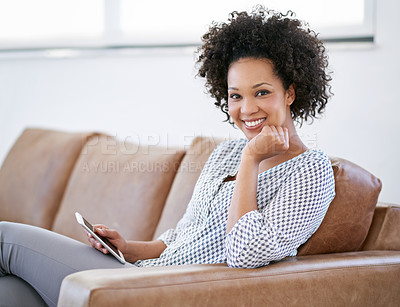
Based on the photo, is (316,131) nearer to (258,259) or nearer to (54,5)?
(258,259)

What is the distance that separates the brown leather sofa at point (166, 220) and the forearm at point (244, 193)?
146mm

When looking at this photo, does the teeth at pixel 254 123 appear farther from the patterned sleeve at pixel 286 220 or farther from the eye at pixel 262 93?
the patterned sleeve at pixel 286 220

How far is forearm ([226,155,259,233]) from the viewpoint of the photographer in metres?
1.45

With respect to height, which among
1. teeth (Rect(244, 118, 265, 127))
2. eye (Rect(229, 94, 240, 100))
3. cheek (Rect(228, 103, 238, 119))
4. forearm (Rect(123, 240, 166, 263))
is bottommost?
forearm (Rect(123, 240, 166, 263))

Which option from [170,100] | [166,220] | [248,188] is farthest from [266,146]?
[170,100]

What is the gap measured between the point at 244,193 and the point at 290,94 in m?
0.40

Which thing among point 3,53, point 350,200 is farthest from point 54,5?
point 350,200

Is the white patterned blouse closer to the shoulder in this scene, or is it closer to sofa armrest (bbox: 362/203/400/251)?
the shoulder

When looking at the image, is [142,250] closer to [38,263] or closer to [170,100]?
[38,263]

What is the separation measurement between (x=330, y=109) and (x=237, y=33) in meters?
0.69

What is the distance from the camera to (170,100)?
2820 millimetres

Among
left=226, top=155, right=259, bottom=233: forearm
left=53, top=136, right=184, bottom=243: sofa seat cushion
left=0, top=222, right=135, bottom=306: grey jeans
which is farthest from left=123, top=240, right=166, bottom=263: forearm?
left=226, top=155, right=259, bottom=233: forearm

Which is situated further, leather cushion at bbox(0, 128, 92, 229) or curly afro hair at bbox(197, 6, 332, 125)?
leather cushion at bbox(0, 128, 92, 229)

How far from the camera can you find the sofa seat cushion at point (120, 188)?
2.19 m
